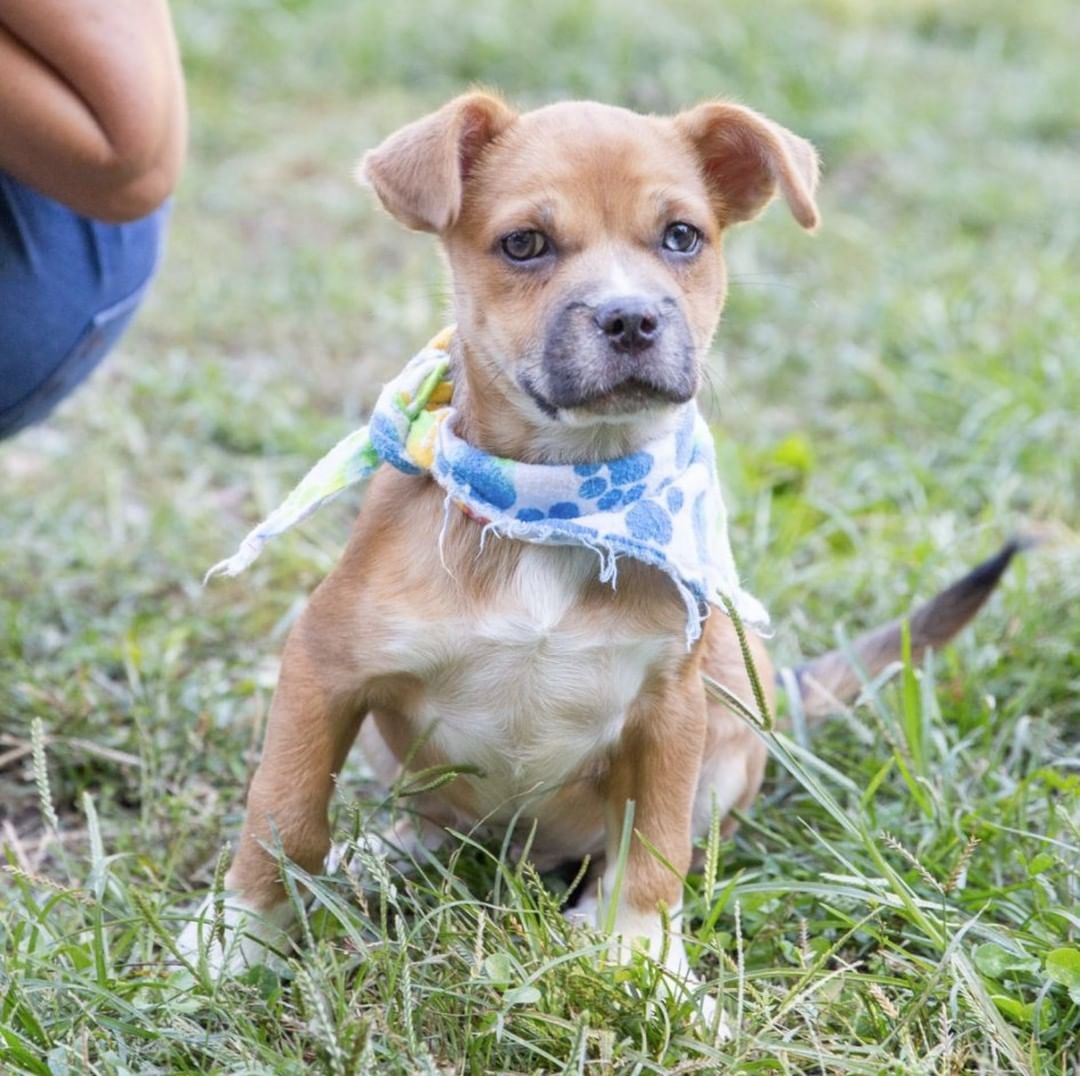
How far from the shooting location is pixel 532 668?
10.0ft

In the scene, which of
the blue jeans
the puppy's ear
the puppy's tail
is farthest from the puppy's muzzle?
the blue jeans

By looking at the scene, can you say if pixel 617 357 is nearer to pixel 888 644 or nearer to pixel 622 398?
pixel 622 398

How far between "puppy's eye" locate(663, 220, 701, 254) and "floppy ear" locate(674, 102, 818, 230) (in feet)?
0.69

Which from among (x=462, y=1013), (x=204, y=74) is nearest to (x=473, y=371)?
(x=462, y=1013)

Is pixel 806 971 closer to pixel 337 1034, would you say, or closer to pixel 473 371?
pixel 337 1034

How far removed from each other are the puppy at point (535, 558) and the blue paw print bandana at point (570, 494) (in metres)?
0.06

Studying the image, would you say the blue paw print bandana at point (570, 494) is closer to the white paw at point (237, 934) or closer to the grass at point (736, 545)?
the grass at point (736, 545)

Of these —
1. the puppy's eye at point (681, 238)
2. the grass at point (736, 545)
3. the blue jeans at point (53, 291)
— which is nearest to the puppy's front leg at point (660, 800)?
the grass at point (736, 545)

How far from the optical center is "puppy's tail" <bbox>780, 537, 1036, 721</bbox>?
12.8 feet

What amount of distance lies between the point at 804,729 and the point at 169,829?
1531 millimetres

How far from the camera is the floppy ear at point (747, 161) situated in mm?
3186

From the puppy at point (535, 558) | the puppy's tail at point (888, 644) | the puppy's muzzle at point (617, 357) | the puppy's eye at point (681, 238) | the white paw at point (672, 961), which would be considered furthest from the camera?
the puppy's tail at point (888, 644)

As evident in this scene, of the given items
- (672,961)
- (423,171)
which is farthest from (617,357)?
(672,961)

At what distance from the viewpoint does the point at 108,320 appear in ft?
14.2
